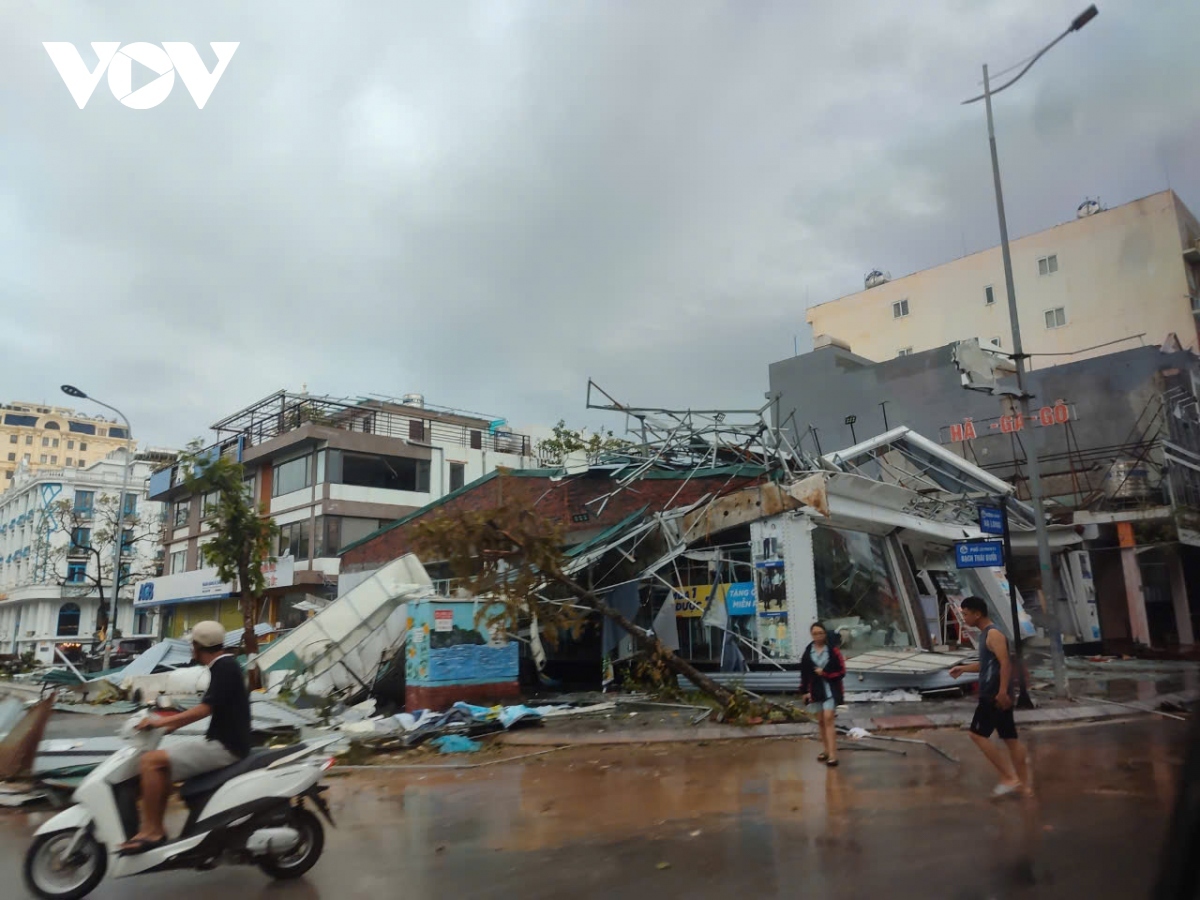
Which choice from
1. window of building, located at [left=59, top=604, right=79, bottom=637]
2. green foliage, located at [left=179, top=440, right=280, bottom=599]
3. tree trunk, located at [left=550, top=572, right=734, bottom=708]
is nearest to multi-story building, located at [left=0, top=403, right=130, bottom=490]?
window of building, located at [left=59, top=604, right=79, bottom=637]

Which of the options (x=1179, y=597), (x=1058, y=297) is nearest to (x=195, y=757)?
(x=1179, y=597)

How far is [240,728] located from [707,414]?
13.3m

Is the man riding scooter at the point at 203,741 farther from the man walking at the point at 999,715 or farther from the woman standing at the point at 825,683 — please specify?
the woman standing at the point at 825,683

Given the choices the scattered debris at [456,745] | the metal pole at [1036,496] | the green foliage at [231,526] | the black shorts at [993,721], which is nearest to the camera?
the black shorts at [993,721]

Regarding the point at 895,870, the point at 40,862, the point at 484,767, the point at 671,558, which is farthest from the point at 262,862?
the point at 671,558

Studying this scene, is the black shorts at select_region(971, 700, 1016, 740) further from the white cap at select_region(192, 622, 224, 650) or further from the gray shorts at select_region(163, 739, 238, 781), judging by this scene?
the white cap at select_region(192, 622, 224, 650)

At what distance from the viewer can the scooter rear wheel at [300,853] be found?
6035 millimetres

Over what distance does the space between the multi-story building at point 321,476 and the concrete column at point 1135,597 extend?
2450 centimetres

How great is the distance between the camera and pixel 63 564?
Answer: 65.4m

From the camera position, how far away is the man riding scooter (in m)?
5.53

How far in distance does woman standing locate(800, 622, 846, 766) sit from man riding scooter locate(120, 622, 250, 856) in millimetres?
6045

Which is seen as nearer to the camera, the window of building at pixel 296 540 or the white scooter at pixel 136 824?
the white scooter at pixel 136 824

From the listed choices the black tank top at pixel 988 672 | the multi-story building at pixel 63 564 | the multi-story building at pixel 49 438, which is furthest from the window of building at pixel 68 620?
the black tank top at pixel 988 672

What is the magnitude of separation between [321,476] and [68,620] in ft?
129
